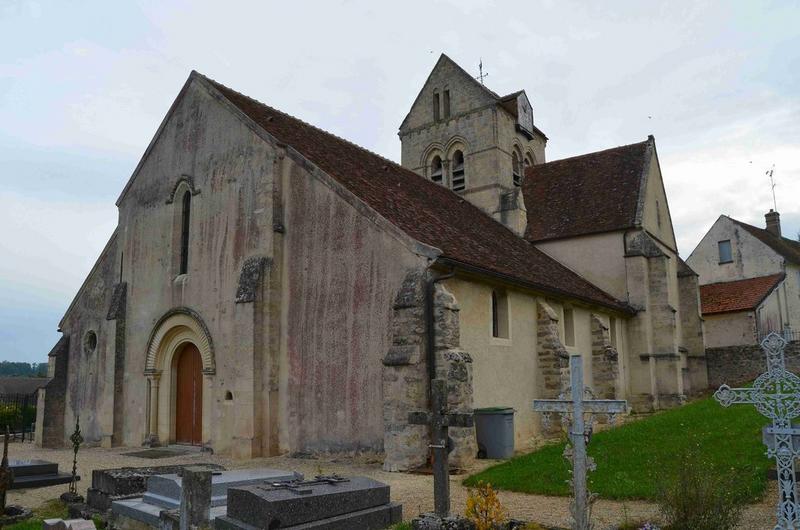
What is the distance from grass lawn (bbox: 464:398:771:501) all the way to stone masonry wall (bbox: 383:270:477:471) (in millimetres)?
1322

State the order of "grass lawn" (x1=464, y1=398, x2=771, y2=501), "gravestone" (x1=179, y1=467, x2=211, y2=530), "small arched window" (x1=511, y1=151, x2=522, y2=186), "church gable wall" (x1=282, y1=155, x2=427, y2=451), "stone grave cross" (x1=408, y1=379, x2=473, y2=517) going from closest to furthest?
"gravestone" (x1=179, y1=467, x2=211, y2=530)
"stone grave cross" (x1=408, y1=379, x2=473, y2=517)
"grass lawn" (x1=464, y1=398, x2=771, y2=501)
"church gable wall" (x1=282, y1=155, x2=427, y2=451)
"small arched window" (x1=511, y1=151, x2=522, y2=186)

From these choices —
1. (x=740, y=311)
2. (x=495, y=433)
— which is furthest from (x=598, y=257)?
(x=495, y=433)

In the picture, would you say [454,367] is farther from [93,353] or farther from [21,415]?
[21,415]

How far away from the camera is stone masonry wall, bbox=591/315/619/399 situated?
65.8ft

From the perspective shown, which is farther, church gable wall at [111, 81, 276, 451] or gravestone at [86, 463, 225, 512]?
church gable wall at [111, 81, 276, 451]

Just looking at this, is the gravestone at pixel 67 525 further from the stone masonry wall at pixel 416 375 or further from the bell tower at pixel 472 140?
the bell tower at pixel 472 140

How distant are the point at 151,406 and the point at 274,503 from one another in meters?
12.1

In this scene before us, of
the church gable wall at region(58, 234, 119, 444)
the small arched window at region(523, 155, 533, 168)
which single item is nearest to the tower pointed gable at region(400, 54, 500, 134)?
the small arched window at region(523, 155, 533, 168)

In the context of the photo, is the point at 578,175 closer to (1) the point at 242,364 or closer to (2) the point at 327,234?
(2) the point at 327,234

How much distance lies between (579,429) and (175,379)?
1381 centimetres

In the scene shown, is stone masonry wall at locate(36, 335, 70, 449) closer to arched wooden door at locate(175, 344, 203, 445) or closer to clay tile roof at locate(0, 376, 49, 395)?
arched wooden door at locate(175, 344, 203, 445)

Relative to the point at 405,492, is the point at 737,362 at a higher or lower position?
higher

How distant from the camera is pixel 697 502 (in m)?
6.42

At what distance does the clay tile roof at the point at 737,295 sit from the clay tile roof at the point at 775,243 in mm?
4726
